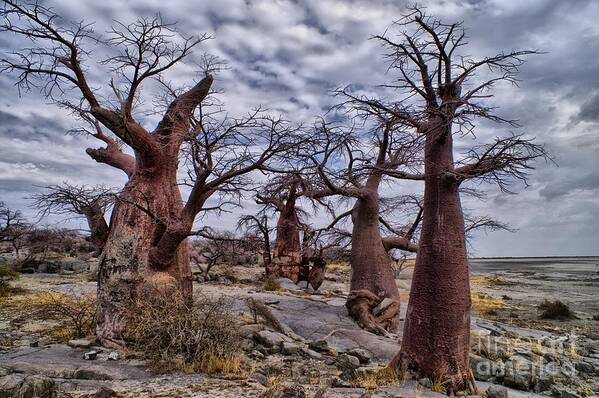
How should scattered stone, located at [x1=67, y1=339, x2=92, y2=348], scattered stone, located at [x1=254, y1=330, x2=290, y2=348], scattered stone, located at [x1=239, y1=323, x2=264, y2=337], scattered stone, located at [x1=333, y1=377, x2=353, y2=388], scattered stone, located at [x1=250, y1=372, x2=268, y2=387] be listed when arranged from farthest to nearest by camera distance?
scattered stone, located at [x1=239, y1=323, x2=264, y2=337] → scattered stone, located at [x1=254, y1=330, x2=290, y2=348] → scattered stone, located at [x1=67, y1=339, x2=92, y2=348] → scattered stone, located at [x1=333, y1=377, x2=353, y2=388] → scattered stone, located at [x1=250, y1=372, x2=268, y2=387]

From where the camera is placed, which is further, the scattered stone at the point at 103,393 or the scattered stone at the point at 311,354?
the scattered stone at the point at 311,354

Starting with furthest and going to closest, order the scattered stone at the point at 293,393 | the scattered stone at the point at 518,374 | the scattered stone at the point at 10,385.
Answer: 1. the scattered stone at the point at 518,374
2. the scattered stone at the point at 293,393
3. the scattered stone at the point at 10,385

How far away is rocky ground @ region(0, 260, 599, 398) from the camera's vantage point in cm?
425

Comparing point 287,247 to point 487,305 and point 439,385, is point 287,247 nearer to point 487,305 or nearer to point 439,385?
point 487,305

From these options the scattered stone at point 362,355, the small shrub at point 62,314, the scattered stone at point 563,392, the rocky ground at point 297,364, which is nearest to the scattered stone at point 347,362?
the rocky ground at point 297,364

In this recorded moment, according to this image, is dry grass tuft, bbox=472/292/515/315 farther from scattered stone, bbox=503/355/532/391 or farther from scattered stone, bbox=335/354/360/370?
scattered stone, bbox=335/354/360/370

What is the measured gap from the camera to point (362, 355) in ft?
20.8

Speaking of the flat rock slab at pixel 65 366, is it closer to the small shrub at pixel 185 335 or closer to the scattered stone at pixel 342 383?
the small shrub at pixel 185 335

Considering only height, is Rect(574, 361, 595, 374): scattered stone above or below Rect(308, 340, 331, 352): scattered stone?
below

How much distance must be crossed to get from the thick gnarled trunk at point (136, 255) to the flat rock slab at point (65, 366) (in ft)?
2.46

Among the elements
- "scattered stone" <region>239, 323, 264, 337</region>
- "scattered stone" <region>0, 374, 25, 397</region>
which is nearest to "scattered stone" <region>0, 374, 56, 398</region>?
"scattered stone" <region>0, 374, 25, 397</region>

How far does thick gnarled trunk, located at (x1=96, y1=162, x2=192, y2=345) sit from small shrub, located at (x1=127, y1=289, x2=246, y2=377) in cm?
31

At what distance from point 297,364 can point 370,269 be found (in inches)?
173

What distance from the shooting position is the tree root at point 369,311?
9031 mm
